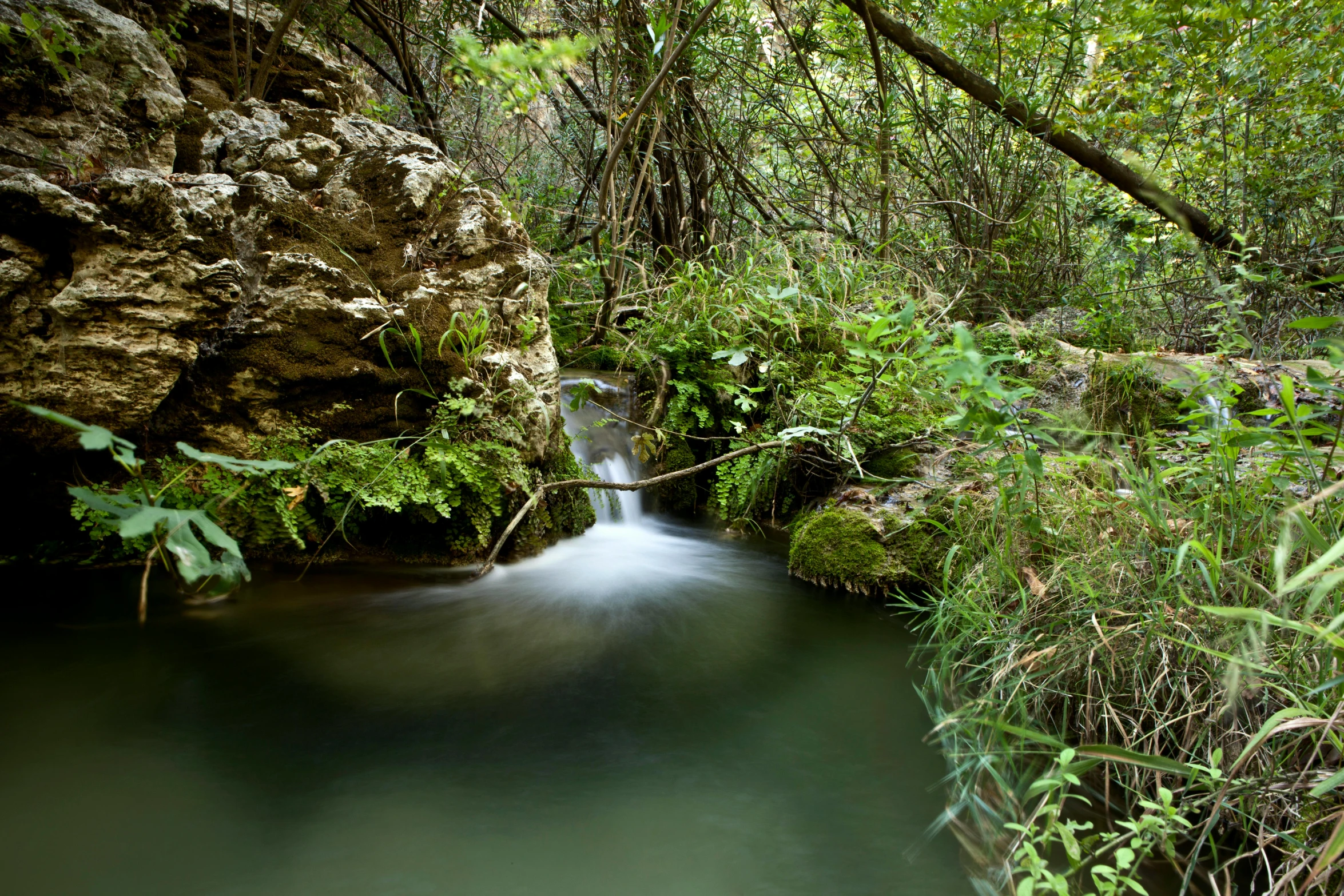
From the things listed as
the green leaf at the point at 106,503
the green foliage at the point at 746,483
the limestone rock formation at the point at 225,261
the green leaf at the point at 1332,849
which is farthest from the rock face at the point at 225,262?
the green leaf at the point at 1332,849

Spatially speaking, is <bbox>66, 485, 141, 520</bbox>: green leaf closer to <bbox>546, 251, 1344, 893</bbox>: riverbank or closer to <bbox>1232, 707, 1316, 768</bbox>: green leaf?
<bbox>546, 251, 1344, 893</bbox>: riverbank

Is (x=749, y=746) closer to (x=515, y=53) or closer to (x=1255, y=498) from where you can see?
(x=1255, y=498)

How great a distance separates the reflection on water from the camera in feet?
5.60

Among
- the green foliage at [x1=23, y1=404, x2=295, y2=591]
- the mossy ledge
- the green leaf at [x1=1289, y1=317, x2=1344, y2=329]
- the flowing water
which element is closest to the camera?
the green foliage at [x1=23, y1=404, x2=295, y2=591]

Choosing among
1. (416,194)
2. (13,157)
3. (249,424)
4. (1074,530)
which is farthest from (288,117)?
(1074,530)

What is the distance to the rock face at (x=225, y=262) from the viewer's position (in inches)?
117

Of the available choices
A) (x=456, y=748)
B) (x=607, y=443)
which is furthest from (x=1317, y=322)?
(x=607, y=443)

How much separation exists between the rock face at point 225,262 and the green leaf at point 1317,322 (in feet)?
10.8

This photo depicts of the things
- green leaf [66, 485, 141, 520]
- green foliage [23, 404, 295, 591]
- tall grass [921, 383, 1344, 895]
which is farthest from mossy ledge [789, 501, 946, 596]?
green leaf [66, 485, 141, 520]

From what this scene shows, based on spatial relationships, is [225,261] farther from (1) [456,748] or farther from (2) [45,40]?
(1) [456,748]

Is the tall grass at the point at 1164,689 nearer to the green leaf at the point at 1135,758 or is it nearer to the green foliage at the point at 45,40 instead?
the green leaf at the point at 1135,758

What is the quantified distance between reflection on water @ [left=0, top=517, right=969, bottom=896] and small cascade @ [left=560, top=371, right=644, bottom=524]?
1384 millimetres

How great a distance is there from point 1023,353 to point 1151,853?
413cm

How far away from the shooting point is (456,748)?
2232mm
